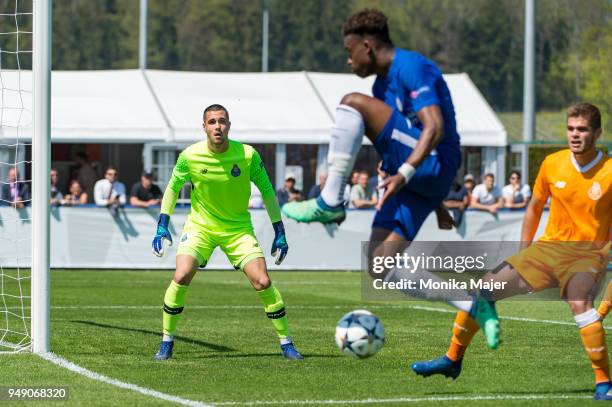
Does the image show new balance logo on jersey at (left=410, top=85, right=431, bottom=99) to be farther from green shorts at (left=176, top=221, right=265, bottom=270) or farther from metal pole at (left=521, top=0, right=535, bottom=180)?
metal pole at (left=521, top=0, right=535, bottom=180)

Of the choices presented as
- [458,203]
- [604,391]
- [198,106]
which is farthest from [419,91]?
[198,106]

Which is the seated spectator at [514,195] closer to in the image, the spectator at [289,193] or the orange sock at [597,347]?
the spectator at [289,193]

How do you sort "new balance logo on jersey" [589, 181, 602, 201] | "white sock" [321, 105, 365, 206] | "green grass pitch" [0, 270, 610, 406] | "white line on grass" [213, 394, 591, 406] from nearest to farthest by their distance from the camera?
1. "white sock" [321, 105, 365, 206]
2. "white line on grass" [213, 394, 591, 406]
3. "new balance logo on jersey" [589, 181, 602, 201]
4. "green grass pitch" [0, 270, 610, 406]

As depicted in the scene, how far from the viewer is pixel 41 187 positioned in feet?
37.1

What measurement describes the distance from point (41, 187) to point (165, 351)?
176 centimetres

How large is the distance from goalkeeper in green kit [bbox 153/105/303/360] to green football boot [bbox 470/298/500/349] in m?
2.82

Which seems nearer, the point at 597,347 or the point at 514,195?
the point at 597,347

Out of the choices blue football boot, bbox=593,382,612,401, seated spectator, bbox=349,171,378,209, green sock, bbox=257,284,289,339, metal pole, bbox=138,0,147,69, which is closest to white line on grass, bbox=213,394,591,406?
blue football boot, bbox=593,382,612,401

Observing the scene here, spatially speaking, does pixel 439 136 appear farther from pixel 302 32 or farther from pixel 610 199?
pixel 302 32

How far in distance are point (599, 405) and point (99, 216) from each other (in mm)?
17012

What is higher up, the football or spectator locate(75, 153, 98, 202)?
the football

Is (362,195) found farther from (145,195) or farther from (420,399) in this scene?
(420,399)

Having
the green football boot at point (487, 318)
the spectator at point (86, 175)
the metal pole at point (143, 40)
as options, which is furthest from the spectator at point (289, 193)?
the green football boot at point (487, 318)

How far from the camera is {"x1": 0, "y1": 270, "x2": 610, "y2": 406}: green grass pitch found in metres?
9.08
